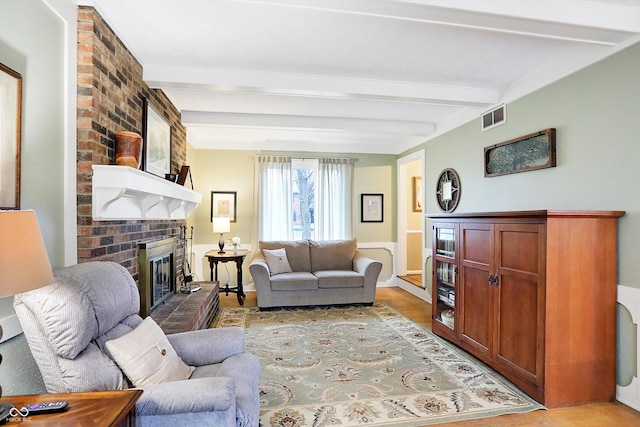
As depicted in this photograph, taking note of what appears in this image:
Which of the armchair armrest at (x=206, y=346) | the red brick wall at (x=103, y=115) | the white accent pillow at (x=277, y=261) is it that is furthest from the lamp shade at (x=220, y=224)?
the armchair armrest at (x=206, y=346)

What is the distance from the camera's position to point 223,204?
18.6 feet

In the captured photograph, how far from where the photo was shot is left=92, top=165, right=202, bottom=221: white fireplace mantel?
213cm

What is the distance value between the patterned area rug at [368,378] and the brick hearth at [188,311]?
364 mm

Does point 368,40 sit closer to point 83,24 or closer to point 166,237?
point 83,24

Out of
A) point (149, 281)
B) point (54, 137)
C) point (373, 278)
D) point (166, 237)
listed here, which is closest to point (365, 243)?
point (373, 278)

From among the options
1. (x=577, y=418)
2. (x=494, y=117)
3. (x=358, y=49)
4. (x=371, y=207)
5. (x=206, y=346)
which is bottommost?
(x=577, y=418)

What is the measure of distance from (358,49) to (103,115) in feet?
6.17

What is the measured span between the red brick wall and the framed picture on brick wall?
0.10 meters

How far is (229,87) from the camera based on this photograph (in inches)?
124

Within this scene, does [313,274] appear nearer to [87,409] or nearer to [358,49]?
[358,49]

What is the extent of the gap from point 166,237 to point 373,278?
272 cm

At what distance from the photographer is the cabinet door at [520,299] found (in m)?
2.37

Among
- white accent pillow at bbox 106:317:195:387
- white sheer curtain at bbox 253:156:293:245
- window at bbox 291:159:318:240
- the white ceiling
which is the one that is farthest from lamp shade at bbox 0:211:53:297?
window at bbox 291:159:318:240

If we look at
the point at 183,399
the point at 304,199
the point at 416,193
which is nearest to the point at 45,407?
the point at 183,399
